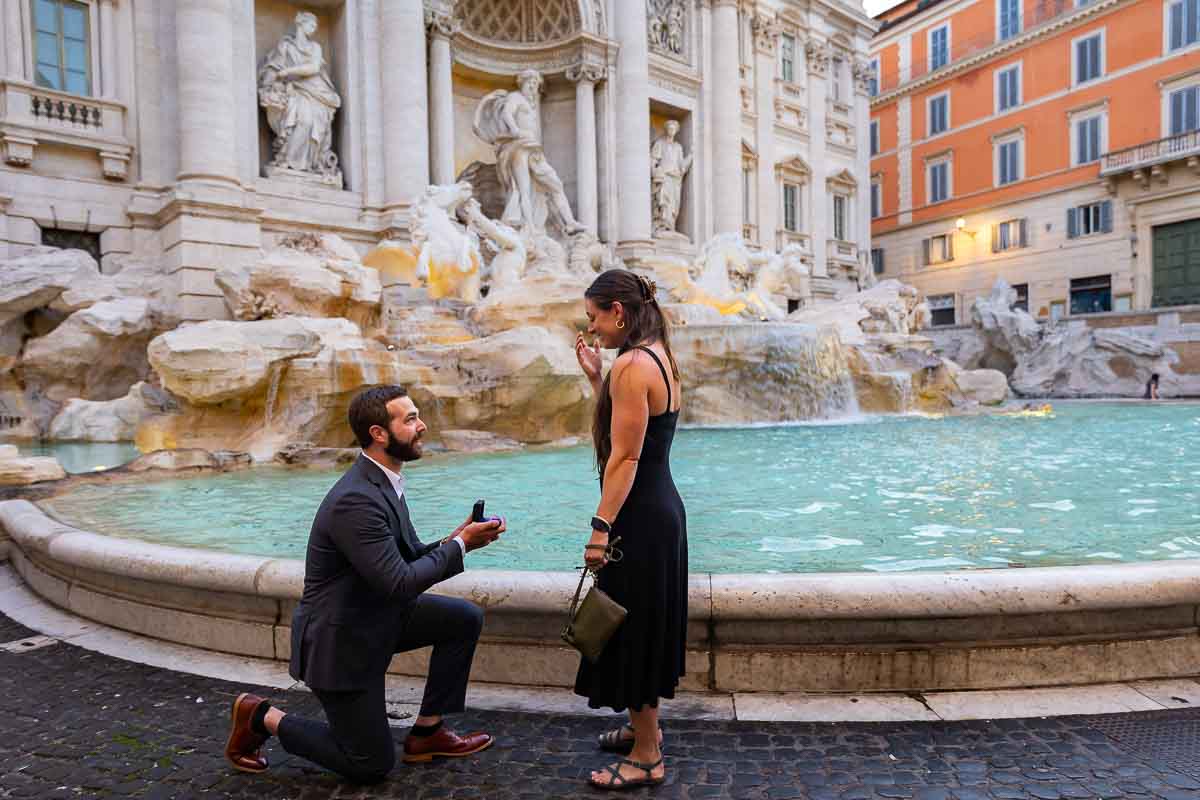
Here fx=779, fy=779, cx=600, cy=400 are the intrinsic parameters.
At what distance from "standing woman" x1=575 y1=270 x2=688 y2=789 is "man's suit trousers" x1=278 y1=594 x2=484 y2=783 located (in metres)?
0.40

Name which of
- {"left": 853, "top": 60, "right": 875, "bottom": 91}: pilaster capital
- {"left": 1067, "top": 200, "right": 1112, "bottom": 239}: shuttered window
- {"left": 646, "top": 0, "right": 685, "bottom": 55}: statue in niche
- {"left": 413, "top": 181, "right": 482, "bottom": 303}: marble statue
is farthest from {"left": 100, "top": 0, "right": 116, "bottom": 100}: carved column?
{"left": 1067, "top": 200, "right": 1112, "bottom": 239}: shuttered window

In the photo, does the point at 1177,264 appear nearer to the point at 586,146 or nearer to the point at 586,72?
the point at 586,146

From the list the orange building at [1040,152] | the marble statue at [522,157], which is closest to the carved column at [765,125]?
the marble statue at [522,157]

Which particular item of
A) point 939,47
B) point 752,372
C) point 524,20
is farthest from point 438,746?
point 939,47

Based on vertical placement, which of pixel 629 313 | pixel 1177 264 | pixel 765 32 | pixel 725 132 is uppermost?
pixel 765 32

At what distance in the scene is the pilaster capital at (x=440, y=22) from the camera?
16328 mm

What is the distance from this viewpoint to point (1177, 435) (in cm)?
920

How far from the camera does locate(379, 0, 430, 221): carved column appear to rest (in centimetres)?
1490

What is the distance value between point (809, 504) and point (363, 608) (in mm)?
3691

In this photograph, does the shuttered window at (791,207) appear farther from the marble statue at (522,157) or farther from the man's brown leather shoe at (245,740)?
the man's brown leather shoe at (245,740)

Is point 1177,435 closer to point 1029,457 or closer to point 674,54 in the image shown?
point 1029,457

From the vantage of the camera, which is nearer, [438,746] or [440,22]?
[438,746]

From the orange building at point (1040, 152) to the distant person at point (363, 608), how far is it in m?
29.4

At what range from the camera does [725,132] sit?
877 inches
